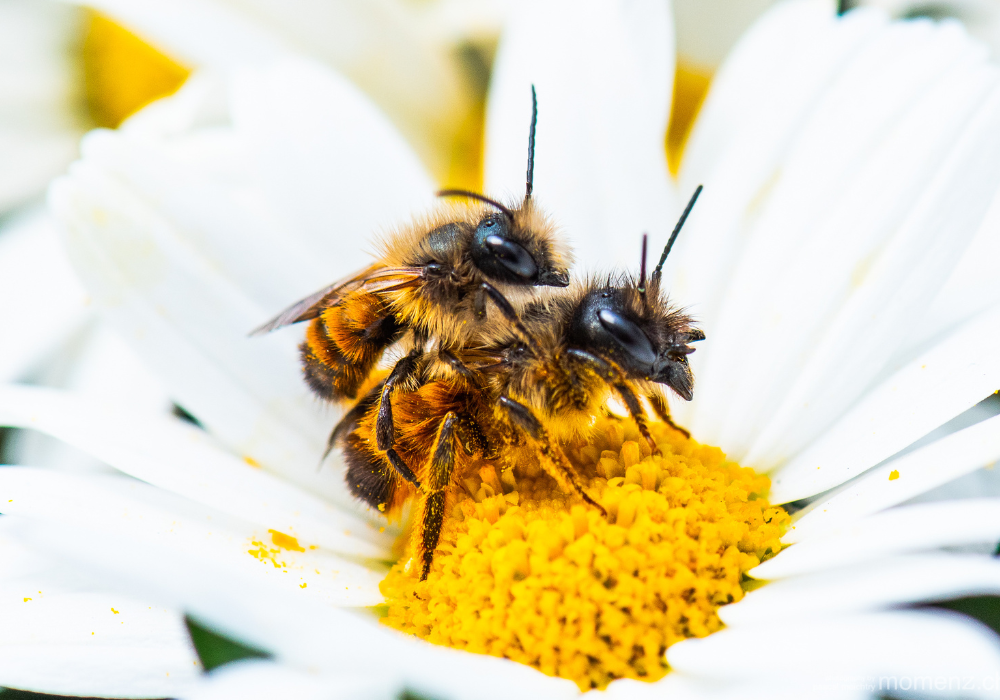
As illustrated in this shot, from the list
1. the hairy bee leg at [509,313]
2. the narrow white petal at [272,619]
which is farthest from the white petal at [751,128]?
the narrow white petal at [272,619]

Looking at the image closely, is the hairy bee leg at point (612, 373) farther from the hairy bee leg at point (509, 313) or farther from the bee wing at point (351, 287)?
the bee wing at point (351, 287)

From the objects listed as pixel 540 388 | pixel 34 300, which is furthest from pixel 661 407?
pixel 34 300

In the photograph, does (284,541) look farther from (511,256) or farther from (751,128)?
(751,128)

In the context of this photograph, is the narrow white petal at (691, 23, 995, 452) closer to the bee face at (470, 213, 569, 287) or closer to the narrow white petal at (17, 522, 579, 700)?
the bee face at (470, 213, 569, 287)

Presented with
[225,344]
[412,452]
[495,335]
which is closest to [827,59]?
[495,335]

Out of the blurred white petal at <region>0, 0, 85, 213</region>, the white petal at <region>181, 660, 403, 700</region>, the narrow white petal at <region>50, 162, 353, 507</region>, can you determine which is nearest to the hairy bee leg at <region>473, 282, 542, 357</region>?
the white petal at <region>181, 660, 403, 700</region>
